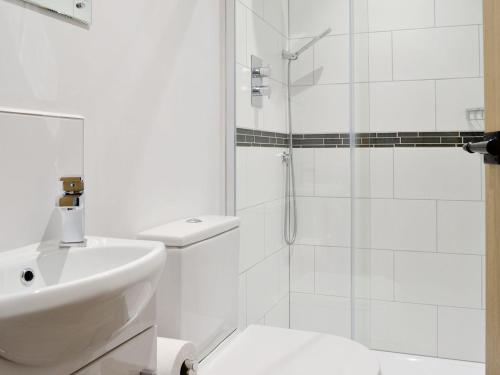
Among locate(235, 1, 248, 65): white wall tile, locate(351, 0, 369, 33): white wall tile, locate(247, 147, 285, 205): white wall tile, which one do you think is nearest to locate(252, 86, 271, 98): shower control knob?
locate(235, 1, 248, 65): white wall tile

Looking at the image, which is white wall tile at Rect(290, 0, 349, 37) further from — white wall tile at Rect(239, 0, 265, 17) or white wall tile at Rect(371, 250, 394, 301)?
white wall tile at Rect(371, 250, 394, 301)

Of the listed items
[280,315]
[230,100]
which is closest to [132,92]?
[230,100]

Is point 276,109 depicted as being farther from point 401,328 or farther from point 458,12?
point 401,328

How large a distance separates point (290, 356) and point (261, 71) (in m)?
1.29

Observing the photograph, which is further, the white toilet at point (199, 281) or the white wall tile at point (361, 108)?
the white wall tile at point (361, 108)

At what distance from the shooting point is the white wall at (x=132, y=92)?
106 cm

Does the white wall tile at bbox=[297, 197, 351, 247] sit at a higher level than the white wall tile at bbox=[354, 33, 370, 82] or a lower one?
lower

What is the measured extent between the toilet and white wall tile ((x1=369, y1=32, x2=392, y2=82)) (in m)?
1.22

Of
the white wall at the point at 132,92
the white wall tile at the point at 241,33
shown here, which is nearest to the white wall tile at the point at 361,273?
the white wall at the point at 132,92

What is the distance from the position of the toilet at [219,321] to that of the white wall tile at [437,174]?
1063mm

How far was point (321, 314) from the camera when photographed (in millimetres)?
2338

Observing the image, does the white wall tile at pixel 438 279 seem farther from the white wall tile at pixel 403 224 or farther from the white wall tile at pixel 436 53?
the white wall tile at pixel 436 53

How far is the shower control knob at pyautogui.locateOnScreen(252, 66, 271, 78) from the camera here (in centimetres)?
217

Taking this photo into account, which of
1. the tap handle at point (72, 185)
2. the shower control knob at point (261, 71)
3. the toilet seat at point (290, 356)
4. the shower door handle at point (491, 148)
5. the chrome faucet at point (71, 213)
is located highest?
the shower control knob at point (261, 71)
